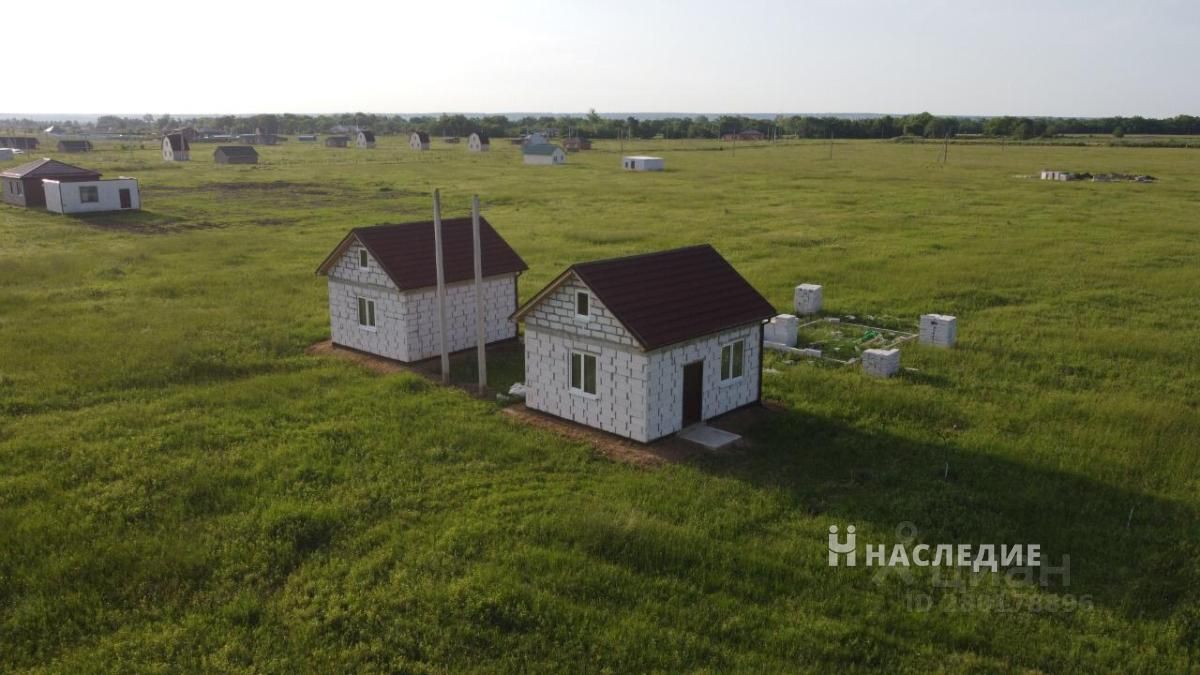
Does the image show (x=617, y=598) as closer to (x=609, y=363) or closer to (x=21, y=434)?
(x=609, y=363)

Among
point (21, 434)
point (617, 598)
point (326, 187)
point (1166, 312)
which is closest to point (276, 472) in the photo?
point (21, 434)

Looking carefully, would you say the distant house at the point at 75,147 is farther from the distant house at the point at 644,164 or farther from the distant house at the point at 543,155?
the distant house at the point at 644,164

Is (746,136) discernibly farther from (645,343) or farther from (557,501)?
(557,501)

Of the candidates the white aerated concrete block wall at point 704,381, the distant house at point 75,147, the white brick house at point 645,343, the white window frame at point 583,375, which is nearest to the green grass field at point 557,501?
the white aerated concrete block wall at point 704,381

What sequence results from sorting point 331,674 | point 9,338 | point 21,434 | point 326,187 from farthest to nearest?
point 326,187 < point 9,338 < point 21,434 < point 331,674

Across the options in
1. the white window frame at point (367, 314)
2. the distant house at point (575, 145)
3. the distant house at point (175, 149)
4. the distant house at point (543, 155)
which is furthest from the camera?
the distant house at point (575, 145)

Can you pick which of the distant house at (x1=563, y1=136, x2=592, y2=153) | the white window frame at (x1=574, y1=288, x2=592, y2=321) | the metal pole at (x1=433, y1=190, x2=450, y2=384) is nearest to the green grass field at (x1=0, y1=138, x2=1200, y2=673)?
the metal pole at (x1=433, y1=190, x2=450, y2=384)
